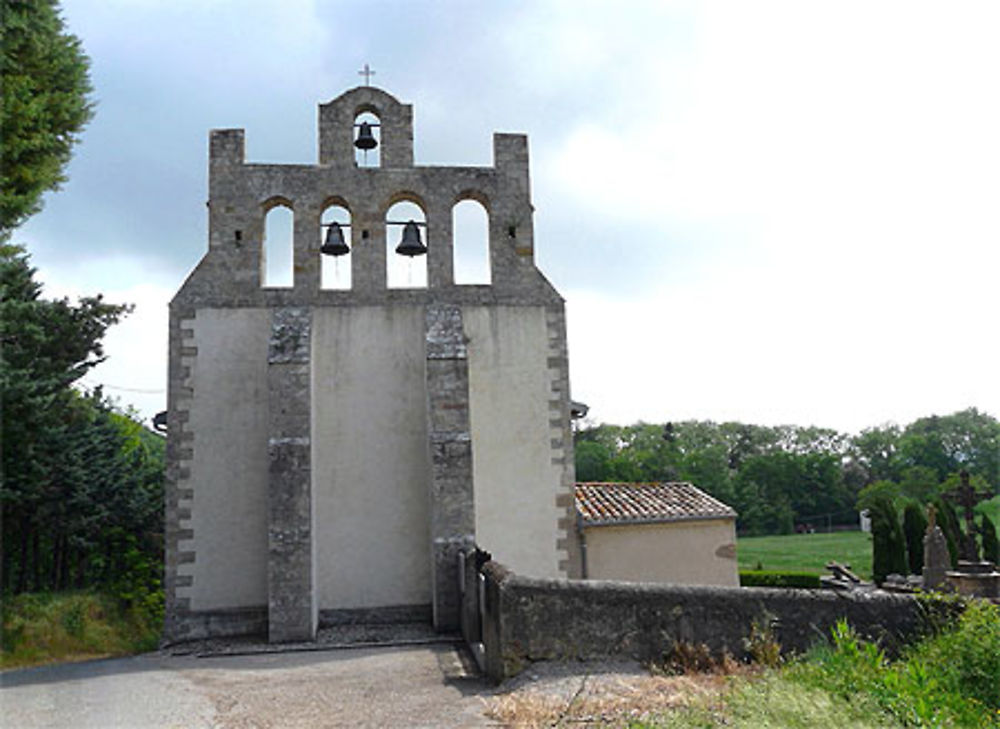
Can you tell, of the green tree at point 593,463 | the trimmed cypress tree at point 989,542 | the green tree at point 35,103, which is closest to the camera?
the green tree at point 35,103

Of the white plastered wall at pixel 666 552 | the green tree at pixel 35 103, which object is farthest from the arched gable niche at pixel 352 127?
the white plastered wall at pixel 666 552

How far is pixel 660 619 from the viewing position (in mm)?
7855

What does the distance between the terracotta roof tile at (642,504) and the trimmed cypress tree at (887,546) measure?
6.11 meters

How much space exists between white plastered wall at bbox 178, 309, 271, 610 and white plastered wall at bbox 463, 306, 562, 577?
329 cm

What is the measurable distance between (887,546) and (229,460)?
1468cm

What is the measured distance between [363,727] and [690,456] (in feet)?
219

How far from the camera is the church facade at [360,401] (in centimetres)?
1191

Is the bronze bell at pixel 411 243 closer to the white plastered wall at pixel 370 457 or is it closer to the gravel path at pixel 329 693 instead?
the white plastered wall at pixel 370 457

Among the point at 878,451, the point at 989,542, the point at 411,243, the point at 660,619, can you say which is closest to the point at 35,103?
the point at 411,243

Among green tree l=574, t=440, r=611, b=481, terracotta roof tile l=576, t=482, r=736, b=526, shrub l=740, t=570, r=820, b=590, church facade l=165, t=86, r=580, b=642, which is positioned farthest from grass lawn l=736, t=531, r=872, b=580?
church facade l=165, t=86, r=580, b=642

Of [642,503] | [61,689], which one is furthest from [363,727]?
[642,503]

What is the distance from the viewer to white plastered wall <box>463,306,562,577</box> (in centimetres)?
1280

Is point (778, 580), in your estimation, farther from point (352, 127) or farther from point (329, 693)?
point (329, 693)

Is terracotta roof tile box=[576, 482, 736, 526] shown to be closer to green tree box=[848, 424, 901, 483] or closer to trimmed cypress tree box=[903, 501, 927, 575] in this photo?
trimmed cypress tree box=[903, 501, 927, 575]
